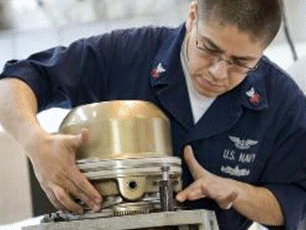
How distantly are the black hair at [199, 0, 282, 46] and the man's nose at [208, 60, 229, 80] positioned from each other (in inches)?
3.2

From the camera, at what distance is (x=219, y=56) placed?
1.25 meters

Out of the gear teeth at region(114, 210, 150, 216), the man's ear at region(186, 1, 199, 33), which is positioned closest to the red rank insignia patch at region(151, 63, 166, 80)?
the man's ear at region(186, 1, 199, 33)

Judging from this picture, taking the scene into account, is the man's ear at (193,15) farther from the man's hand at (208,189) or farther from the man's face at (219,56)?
the man's hand at (208,189)

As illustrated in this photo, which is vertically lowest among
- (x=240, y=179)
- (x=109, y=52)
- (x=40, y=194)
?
(x=40, y=194)

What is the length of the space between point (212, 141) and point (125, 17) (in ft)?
6.04

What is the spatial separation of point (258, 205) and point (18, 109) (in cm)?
56

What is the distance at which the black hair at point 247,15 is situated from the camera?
1.22 metres

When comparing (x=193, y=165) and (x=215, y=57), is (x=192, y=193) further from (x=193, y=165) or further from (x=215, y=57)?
(x=215, y=57)

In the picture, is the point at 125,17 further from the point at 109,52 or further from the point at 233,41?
the point at 233,41

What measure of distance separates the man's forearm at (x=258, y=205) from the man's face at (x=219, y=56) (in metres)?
0.22

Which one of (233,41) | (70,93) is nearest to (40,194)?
(70,93)

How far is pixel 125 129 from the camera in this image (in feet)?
3.41

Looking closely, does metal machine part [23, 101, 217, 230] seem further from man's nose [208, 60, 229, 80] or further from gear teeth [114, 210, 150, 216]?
man's nose [208, 60, 229, 80]

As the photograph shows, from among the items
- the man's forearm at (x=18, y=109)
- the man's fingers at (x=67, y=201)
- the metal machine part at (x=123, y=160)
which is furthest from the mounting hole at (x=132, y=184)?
the man's forearm at (x=18, y=109)
